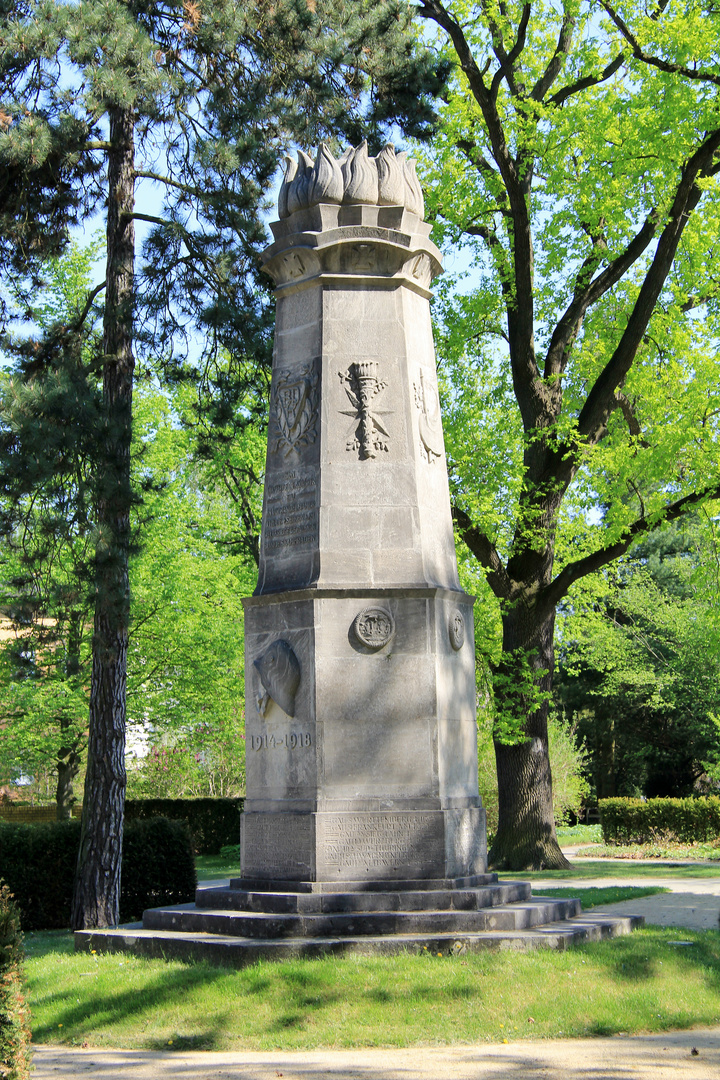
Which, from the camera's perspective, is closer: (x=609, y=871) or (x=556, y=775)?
(x=609, y=871)

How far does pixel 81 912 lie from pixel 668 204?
12996 millimetres

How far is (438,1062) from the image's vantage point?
6.19 metres

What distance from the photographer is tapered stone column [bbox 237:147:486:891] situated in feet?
29.4

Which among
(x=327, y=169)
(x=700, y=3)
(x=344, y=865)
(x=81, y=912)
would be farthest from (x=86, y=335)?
(x=700, y=3)

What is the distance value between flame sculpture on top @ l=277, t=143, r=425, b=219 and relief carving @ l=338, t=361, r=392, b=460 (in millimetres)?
1577

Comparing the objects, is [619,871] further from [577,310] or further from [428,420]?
[428,420]

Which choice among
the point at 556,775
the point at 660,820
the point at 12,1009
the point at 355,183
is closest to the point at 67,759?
the point at 556,775

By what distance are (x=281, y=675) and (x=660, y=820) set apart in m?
17.2

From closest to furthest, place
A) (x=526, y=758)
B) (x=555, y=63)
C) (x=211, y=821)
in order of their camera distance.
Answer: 1. (x=526, y=758)
2. (x=555, y=63)
3. (x=211, y=821)

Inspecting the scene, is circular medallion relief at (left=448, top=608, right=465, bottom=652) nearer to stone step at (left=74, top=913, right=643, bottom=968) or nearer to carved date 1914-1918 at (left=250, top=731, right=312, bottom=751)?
carved date 1914-1918 at (left=250, top=731, right=312, bottom=751)

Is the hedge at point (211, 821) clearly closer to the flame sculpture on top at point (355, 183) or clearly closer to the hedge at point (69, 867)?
the hedge at point (69, 867)

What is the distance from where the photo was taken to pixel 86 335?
572 inches

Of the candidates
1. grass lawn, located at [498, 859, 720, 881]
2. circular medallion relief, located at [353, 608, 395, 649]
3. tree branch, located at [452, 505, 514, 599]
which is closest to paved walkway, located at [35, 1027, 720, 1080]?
circular medallion relief, located at [353, 608, 395, 649]

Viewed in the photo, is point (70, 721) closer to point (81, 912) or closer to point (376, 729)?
point (81, 912)
